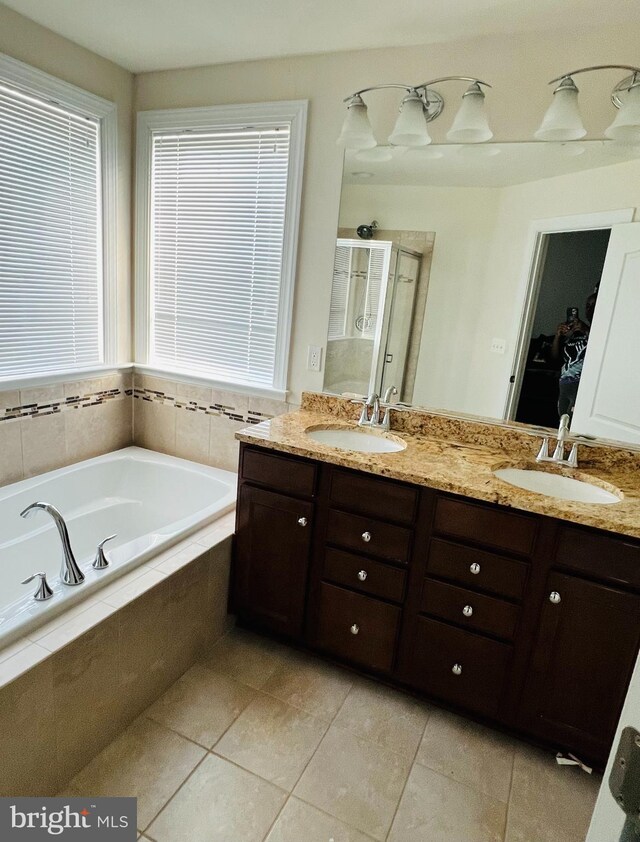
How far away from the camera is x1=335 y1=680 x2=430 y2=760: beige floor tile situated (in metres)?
1.76

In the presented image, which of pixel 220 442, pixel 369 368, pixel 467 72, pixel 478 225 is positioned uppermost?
pixel 467 72

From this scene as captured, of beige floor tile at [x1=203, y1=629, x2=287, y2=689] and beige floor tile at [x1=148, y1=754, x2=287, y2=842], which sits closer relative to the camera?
beige floor tile at [x1=148, y1=754, x2=287, y2=842]

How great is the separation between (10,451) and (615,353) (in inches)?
103

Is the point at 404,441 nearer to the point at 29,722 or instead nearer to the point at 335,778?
the point at 335,778

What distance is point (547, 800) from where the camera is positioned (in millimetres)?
1588

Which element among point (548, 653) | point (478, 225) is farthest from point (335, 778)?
point (478, 225)

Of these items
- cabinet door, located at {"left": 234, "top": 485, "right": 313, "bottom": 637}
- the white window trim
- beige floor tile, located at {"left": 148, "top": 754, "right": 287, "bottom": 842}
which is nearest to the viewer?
beige floor tile, located at {"left": 148, "top": 754, "right": 287, "bottom": 842}

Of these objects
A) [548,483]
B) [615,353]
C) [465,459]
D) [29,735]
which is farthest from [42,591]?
[615,353]

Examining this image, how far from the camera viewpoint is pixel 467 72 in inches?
76.6

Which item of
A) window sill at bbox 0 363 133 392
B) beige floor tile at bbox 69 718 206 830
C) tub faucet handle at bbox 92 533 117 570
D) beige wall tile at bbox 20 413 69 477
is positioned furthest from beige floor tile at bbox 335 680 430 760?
window sill at bbox 0 363 133 392

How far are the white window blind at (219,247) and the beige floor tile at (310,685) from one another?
1.33m

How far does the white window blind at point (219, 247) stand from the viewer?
94.8 inches

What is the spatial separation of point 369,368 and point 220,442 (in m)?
0.96

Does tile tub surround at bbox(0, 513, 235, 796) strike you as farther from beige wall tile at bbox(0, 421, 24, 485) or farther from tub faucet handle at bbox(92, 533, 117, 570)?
beige wall tile at bbox(0, 421, 24, 485)
